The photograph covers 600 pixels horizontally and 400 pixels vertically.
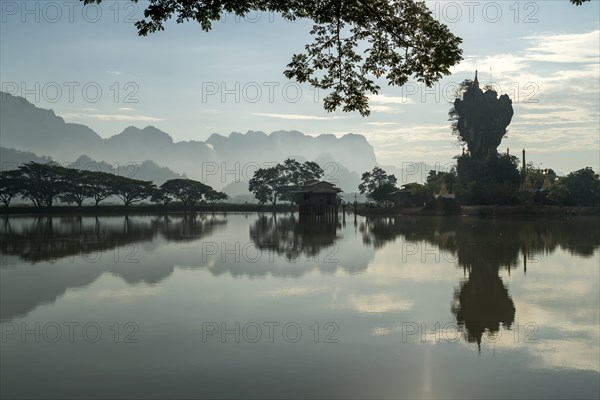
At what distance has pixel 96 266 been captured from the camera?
21891 millimetres

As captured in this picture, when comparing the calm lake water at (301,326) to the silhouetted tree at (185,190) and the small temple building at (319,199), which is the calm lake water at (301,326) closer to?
the small temple building at (319,199)

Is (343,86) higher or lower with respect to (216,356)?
higher

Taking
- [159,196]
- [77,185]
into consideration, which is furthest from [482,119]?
[77,185]

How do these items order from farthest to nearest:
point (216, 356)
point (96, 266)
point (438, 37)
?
point (96, 266), point (216, 356), point (438, 37)

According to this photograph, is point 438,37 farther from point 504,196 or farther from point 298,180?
point 298,180

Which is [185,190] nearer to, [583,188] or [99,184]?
[99,184]

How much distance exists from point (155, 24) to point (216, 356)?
19.6ft

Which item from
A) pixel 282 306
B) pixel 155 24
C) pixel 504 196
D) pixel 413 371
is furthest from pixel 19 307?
pixel 504 196

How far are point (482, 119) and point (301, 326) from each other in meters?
80.5

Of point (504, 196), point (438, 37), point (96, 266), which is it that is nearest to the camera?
point (438, 37)

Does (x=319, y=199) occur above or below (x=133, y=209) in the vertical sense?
above

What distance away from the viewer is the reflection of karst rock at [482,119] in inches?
3337

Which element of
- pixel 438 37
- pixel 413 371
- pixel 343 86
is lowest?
pixel 413 371

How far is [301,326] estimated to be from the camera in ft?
40.2
